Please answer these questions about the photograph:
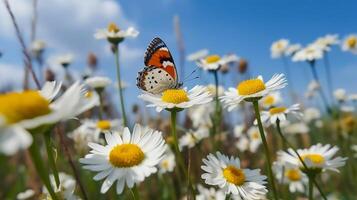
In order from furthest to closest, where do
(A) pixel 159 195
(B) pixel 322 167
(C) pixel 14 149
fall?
(A) pixel 159 195 < (B) pixel 322 167 < (C) pixel 14 149

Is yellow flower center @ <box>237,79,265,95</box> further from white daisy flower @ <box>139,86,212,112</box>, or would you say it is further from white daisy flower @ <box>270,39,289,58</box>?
white daisy flower @ <box>270,39,289,58</box>

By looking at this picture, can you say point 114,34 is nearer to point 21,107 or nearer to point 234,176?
point 234,176

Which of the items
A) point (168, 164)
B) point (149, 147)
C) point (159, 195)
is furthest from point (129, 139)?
point (159, 195)

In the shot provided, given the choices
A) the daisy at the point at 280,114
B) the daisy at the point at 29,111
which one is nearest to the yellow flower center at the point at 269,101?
the daisy at the point at 280,114

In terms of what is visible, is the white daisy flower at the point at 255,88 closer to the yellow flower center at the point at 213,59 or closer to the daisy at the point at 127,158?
the daisy at the point at 127,158

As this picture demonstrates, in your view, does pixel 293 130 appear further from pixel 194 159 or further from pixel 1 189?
pixel 1 189

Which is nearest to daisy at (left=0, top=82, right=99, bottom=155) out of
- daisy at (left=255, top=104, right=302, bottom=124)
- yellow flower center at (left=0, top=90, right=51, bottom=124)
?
yellow flower center at (left=0, top=90, right=51, bottom=124)
